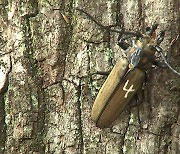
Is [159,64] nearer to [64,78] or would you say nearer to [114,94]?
[114,94]

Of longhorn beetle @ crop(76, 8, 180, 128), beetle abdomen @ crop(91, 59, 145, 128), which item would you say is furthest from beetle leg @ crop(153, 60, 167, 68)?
beetle abdomen @ crop(91, 59, 145, 128)

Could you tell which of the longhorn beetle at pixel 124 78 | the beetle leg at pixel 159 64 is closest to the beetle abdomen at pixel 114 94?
the longhorn beetle at pixel 124 78

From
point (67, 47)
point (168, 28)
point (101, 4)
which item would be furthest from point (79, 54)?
point (168, 28)

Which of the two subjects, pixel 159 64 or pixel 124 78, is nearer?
pixel 159 64

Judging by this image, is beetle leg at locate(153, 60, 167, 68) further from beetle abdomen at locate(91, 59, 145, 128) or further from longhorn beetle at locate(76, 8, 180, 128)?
beetle abdomen at locate(91, 59, 145, 128)

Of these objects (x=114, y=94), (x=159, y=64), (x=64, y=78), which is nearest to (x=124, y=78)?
(x=114, y=94)

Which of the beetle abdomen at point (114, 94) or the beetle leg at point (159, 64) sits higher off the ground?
the beetle leg at point (159, 64)

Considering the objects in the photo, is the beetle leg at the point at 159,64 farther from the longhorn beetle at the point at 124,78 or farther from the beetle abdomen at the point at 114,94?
the beetle abdomen at the point at 114,94
